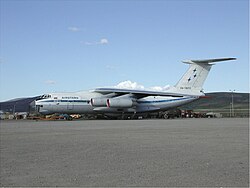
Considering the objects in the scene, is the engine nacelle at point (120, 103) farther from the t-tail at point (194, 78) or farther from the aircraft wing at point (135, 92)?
the t-tail at point (194, 78)

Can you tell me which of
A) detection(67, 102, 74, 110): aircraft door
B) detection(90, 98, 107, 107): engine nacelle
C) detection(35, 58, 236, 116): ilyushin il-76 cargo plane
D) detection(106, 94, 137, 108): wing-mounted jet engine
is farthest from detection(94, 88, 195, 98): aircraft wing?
detection(67, 102, 74, 110): aircraft door

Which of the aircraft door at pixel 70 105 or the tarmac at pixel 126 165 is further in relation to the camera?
the aircraft door at pixel 70 105

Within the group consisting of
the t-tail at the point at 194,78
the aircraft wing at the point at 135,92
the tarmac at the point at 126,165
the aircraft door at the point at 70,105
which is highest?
the t-tail at the point at 194,78

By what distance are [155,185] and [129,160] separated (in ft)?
7.84

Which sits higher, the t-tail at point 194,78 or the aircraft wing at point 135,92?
the t-tail at point 194,78

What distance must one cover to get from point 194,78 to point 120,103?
948 cm

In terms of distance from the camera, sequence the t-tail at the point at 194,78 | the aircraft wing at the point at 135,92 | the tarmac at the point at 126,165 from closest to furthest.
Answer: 1. the tarmac at the point at 126,165
2. the aircraft wing at the point at 135,92
3. the t-tail at the point at 194,78

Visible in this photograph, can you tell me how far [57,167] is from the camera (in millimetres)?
7246

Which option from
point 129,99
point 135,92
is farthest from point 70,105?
point 135,92

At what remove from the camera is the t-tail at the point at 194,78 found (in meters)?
40.1

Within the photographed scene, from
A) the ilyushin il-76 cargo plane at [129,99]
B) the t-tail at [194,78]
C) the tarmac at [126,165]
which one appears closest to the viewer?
the tarmac at [126,165]

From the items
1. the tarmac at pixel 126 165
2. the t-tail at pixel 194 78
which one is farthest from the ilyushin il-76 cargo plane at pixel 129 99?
the tarmac at pixel 126 165

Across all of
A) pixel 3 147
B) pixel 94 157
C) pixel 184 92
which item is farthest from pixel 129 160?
pixel 184 92

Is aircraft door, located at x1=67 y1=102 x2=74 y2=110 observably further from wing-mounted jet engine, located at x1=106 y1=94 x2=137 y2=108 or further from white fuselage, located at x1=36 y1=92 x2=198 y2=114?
wing-mounted jet engine, located at x1=106 y1=94 x2=137 y2=108
